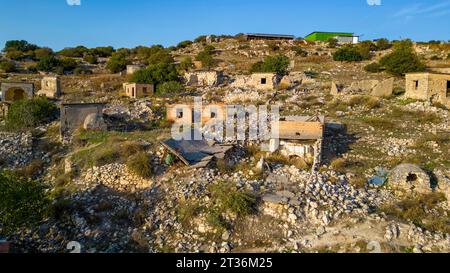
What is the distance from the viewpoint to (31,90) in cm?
2177

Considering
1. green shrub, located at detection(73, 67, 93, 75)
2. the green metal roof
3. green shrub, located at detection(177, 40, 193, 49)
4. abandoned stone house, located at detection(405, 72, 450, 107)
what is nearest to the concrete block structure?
the green metal roof

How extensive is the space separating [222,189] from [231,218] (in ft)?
2.92

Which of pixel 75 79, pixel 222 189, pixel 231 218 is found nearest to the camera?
pixel 231 218

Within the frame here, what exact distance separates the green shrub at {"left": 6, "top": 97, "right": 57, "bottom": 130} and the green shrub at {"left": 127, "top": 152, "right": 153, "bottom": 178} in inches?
306

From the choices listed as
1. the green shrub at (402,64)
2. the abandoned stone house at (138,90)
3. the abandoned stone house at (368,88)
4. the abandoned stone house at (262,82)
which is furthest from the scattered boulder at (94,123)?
the green shrub at (402,64)

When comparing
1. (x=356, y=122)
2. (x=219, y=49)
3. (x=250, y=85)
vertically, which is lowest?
(x=356, y=122)

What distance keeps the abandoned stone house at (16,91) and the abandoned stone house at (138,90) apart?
5.20m

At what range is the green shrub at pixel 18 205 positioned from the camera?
331 inches

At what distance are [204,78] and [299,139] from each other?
16456 millimetres

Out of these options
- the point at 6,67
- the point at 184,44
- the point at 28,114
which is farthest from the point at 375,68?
the point at 184,44

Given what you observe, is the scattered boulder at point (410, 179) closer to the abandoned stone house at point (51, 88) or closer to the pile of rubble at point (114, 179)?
the pile of rubble at point (114, 179)

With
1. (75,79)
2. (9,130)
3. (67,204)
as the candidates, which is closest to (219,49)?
(75,79)

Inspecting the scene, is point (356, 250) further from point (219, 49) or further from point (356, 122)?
point (219, 49)

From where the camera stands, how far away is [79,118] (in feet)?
50.9
